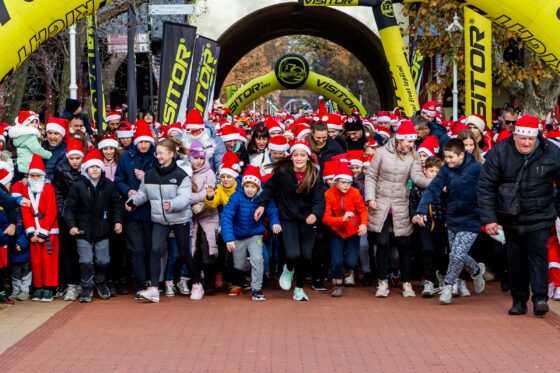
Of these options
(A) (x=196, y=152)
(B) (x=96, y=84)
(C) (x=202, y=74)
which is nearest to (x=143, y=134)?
(A) (x=196, y=152)

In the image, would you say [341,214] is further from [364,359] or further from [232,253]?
[364,359]

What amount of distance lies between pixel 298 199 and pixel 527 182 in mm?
2727

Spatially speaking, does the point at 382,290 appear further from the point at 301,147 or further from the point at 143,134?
the point at 143,134

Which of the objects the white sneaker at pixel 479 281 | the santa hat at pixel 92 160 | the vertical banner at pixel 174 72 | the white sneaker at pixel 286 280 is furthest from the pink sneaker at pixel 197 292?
the vertical banner at pixel 174 72


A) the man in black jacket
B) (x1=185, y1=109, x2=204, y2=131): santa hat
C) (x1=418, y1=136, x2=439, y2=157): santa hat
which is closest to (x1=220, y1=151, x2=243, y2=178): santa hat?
(x1=185, y1=109, x2=204, y2=131): santa hat

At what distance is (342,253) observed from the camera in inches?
494

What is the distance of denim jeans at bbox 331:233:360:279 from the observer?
40.6 ft

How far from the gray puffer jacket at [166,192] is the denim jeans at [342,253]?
1.77 meters

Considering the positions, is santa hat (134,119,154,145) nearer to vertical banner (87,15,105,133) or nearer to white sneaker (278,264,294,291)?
white sneaker (278,264,294,291)

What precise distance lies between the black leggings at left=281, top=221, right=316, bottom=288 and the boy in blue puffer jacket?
0.59 ft

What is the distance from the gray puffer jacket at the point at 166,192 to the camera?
39.2 feet

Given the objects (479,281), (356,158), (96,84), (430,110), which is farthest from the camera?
(96,84)

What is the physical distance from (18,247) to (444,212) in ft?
15.5

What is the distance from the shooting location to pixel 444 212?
1225cm
